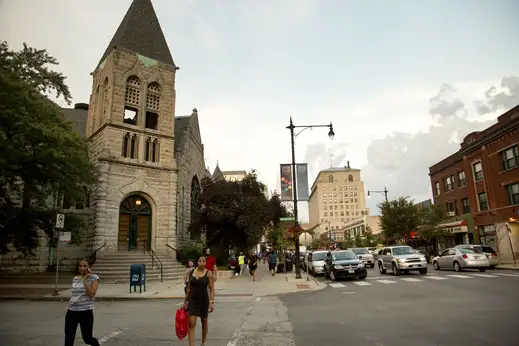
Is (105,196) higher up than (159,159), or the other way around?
(159,159)

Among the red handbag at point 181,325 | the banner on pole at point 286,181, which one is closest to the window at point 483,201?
the banner on pole at point 286,181

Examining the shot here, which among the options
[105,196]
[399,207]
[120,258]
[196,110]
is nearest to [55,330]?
[120,258]

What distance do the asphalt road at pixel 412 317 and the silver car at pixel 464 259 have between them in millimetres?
7267

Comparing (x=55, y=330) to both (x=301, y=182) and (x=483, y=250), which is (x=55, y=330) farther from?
(x=483, y=250)

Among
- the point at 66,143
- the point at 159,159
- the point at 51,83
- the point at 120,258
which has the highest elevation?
the point at 51,83

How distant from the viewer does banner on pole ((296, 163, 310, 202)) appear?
20.4 metres

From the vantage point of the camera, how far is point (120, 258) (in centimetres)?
2183

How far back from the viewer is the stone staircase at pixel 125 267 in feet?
66.0

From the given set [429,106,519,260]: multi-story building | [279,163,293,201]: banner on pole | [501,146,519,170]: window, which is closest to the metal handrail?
[279,163,293,201]: banner on pole

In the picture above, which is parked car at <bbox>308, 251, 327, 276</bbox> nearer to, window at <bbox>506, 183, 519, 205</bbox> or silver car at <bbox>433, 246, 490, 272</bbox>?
silver car at <bbox>433, 246, 490, 272</bbox>

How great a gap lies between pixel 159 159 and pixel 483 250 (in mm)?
23278

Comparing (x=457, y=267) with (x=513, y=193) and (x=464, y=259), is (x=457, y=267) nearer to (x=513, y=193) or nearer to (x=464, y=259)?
(x=464, y=259)

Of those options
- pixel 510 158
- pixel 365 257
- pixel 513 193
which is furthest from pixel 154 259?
pixel 510 158

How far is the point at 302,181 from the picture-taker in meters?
20.7
